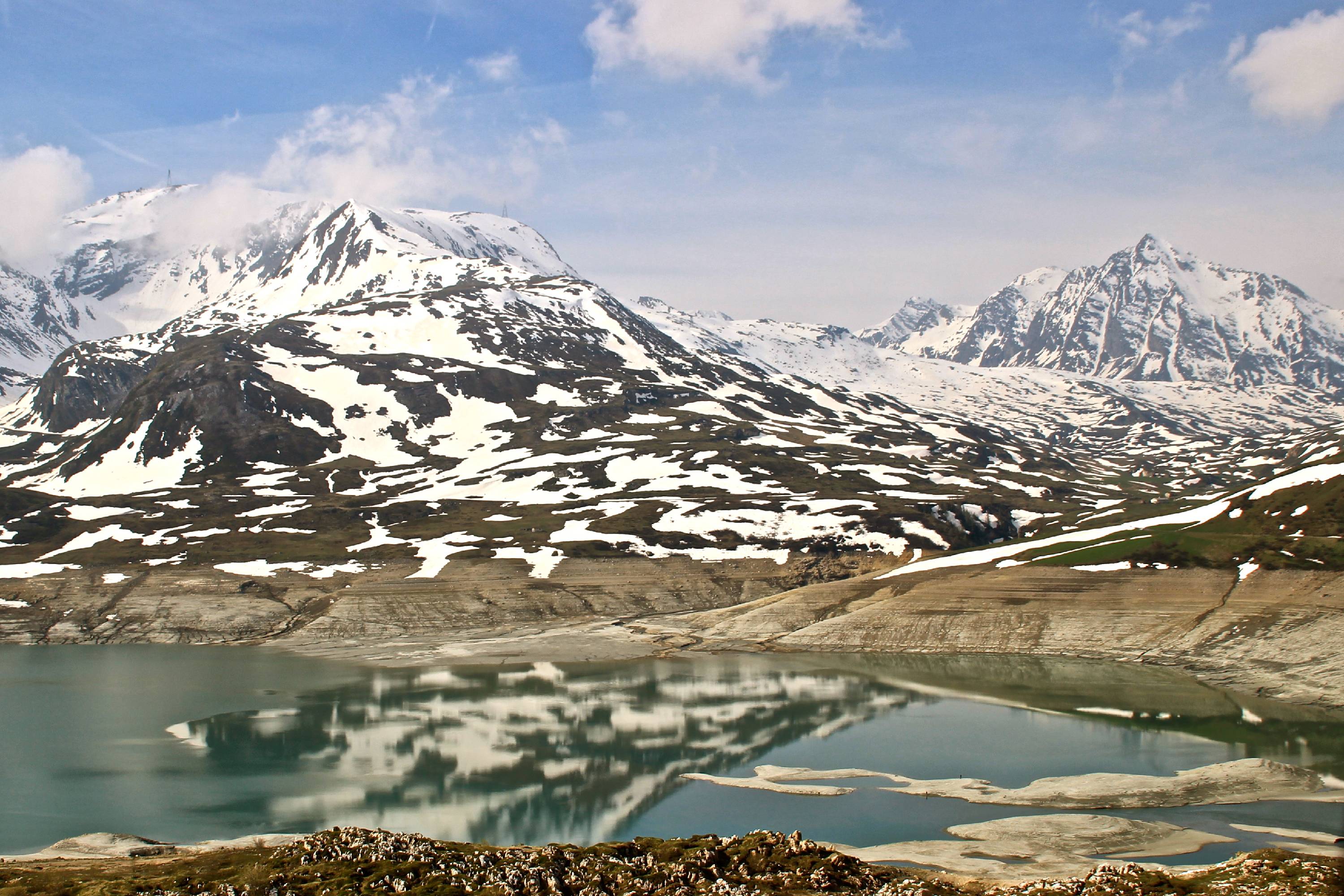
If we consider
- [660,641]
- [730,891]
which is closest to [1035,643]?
[660,641]

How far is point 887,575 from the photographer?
145500mm

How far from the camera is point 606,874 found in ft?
140

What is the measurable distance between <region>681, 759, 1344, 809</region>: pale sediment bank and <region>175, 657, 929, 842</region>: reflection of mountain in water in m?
7.60

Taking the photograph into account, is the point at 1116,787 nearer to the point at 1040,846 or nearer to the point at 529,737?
the point at 1040,846

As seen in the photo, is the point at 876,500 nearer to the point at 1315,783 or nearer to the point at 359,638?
the point at 359,638

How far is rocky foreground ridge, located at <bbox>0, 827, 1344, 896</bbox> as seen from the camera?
39500mm

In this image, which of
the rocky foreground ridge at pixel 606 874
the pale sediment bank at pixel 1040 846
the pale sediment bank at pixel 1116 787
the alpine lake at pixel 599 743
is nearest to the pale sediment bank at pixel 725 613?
the alpine lake at pixel 599 743

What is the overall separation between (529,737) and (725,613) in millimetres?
59193

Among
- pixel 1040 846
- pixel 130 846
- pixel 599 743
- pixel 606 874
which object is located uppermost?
pixel 606 874

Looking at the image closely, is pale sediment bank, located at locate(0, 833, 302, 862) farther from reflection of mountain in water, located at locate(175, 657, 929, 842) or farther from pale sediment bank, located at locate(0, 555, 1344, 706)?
pale sediment bank, located at locate(0, 555, 1344, 706)

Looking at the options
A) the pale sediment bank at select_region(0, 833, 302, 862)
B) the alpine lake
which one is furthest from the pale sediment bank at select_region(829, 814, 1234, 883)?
the pale sediment bank at select_region(0, 833, 302, 862)

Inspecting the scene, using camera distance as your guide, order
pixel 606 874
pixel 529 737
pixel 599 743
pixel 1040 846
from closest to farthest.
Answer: pixel 606 874, pixel 1040 846, pixel 599 743, pixel 529 737

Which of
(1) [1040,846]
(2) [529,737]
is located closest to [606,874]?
(1) [1040,846]

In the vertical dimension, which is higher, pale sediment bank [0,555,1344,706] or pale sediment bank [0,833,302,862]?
pale sediment bank [0,555,1344,706]
